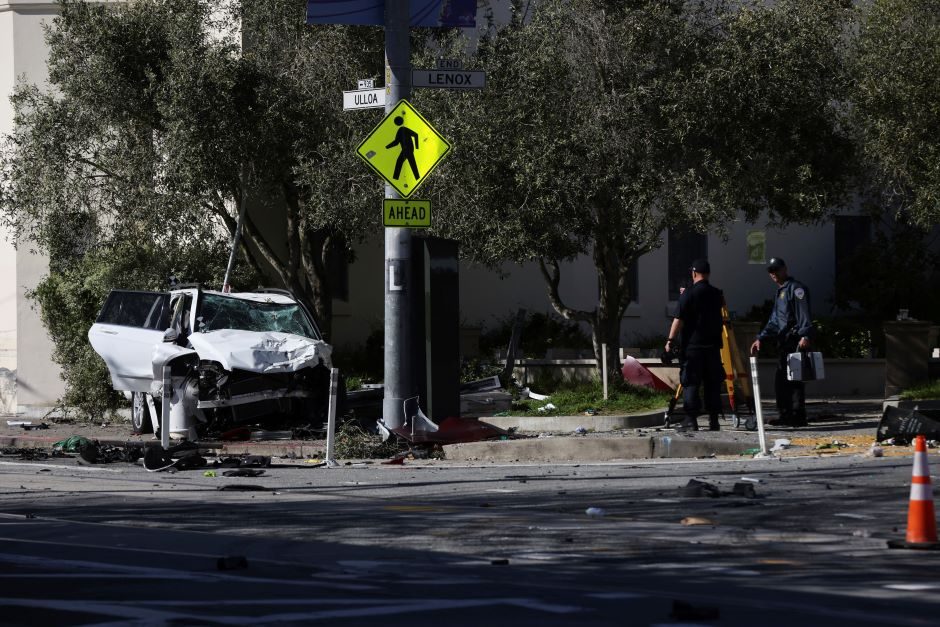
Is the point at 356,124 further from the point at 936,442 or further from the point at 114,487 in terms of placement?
the point at 936,442

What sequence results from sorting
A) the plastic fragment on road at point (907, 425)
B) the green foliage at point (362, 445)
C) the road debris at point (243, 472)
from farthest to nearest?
the green foliage at point (362, 445)
the road debris at point (243, 472)
the plastic fragment on road at point (907, 425)

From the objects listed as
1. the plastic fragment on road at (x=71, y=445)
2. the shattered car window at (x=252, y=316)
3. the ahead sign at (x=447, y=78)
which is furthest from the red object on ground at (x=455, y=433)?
the plastic fragment on road at (x=71, y=445)

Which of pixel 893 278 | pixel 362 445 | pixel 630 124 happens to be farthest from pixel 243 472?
pixel 893 278

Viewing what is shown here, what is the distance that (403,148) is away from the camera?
13.9 meters

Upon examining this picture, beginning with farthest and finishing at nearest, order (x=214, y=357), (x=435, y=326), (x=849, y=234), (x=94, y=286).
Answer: (x=849, y=234), (x=94, y=286), (x=214, y=357), (x=435, y=326)

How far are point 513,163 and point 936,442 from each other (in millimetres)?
6840

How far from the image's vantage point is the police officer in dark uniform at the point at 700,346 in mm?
14688

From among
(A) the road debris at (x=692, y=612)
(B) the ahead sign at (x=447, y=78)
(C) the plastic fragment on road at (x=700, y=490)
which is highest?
(B) the ahead sign at (x=447, y=78)

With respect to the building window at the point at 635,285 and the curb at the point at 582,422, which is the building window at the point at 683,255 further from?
the curb at the point at 582,422

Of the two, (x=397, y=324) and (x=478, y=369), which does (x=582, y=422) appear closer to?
(x=397, y=324)

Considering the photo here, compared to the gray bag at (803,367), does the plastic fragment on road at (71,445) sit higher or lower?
lower

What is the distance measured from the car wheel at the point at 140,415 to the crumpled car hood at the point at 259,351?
172 centimetres

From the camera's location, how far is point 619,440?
13.4 metres

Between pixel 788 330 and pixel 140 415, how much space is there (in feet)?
27.9
